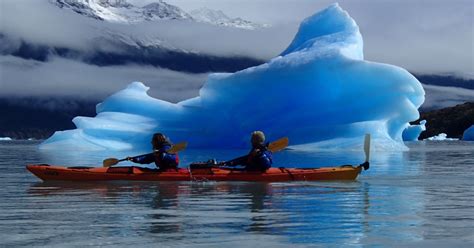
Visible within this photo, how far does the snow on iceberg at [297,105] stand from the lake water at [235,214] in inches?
680

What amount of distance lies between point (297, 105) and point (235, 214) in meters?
24.0

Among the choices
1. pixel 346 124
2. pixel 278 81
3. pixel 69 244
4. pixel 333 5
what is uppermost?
pixel 333 5

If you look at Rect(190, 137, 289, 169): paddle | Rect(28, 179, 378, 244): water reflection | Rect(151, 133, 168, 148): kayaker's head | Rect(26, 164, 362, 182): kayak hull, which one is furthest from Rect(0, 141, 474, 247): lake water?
Rect(151, 133, 168, 148): kayaker's head

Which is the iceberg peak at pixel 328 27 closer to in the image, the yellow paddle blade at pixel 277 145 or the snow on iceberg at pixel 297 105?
the snow on iceberg at pixel 297 105

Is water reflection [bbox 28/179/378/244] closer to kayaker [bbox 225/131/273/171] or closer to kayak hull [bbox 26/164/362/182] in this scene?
kayak hull [bbox 26/164/362/182]

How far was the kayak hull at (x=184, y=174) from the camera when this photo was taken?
11961 millimetres

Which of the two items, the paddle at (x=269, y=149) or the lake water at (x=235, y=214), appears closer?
the lake water at (x=235, y=214)

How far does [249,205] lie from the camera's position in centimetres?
838

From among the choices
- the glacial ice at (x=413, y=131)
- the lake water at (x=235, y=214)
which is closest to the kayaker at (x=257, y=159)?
the lake water at (x=235, y=214)

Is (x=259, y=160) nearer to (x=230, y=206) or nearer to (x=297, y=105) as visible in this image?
(x=230, y=206)

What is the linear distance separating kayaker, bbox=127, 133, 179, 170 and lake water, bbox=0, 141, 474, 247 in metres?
0.40

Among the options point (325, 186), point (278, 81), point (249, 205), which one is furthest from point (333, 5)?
point (249, 205)

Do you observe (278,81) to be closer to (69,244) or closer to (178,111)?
(178,111)

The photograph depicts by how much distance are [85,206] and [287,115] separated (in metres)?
23.4
